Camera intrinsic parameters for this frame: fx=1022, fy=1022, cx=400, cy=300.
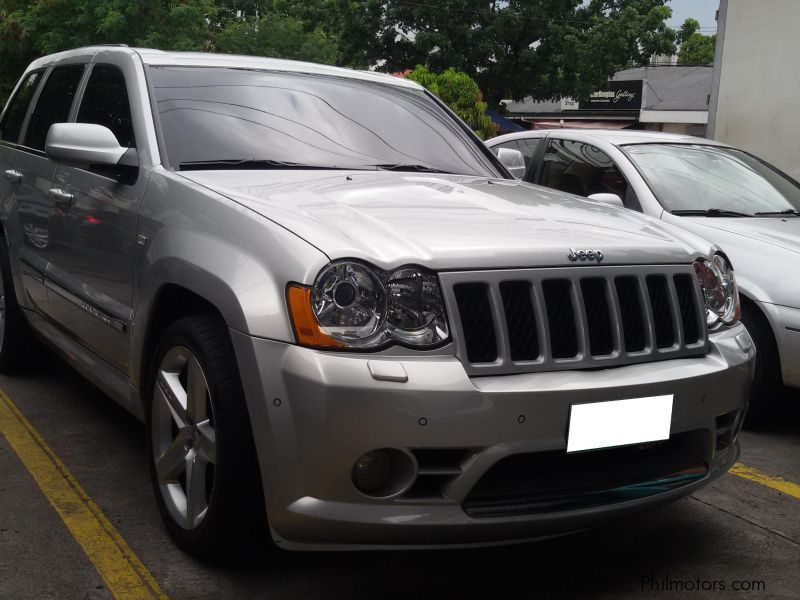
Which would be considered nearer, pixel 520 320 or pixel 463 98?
pixel 520 320

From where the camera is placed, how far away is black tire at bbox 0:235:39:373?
5.31 meters

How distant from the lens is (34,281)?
15.8 feet

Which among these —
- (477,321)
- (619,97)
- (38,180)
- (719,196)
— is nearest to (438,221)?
(477,321)

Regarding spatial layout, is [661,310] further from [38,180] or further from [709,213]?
[38,180]

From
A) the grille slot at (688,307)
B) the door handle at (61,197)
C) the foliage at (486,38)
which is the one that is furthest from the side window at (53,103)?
the foliage at (486,38)

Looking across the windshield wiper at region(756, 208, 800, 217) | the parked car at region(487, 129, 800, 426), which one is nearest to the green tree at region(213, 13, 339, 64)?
the parked car at region(487, 129, 800, 426)

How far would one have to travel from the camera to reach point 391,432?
2600 millimetres

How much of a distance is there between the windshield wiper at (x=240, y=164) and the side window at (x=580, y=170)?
108 inches

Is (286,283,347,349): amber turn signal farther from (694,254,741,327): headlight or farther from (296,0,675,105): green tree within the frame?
(296,0,675,105): green tree

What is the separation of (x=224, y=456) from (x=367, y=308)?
1.90ft

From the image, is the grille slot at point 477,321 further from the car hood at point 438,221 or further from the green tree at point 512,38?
the green tree at point 512,38

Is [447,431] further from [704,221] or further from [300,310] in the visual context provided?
[704,221]

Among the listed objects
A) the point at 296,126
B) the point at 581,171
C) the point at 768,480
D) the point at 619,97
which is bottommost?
the point at 619,97

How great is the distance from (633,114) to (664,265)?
43800mm
